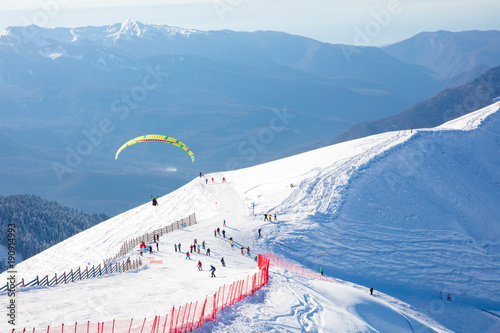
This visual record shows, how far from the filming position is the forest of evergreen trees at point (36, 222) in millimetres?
108812

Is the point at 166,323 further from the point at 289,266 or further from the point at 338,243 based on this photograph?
the point at 338,243

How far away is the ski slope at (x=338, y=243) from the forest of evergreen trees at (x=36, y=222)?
39607mm

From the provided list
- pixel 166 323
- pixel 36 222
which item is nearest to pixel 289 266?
pixel 166 323

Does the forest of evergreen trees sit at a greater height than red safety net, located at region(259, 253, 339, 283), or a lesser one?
greater

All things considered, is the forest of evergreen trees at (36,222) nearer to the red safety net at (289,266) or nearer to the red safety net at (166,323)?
the red safety net at (289,266)

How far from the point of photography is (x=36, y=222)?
117 meters

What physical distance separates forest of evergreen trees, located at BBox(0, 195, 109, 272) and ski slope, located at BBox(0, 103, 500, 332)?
1559 inches

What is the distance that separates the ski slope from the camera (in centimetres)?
3003

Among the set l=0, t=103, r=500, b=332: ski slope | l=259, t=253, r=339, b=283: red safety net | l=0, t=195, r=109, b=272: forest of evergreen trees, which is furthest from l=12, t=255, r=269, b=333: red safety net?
l=0, t=195, r=109, b=272: forest of evergreen trees

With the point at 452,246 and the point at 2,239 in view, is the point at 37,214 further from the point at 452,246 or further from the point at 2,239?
the point at 452,246

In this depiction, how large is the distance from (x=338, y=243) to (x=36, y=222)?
290 ft

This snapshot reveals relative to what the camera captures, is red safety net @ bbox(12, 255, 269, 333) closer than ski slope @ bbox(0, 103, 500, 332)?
Yes

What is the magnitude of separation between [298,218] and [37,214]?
86164 millimetres

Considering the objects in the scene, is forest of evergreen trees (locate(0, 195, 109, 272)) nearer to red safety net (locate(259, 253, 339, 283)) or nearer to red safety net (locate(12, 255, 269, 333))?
red safety net (locate(259, 253, 339, 283))
